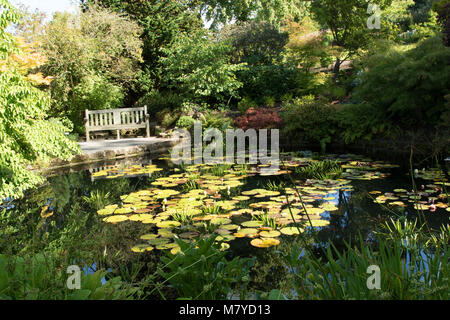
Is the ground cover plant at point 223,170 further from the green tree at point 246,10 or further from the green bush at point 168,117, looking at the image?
the green tree at point 246,10

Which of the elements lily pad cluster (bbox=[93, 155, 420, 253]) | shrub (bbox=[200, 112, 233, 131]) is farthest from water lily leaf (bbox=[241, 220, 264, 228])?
shrub (bbox=[200, 112, 233, 131])

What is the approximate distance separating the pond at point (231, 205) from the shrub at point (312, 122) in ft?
8.07

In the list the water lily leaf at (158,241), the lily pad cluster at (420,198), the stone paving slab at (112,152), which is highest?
the stone paving slab at (112,152)

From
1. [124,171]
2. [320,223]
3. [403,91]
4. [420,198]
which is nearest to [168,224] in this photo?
[320,223]

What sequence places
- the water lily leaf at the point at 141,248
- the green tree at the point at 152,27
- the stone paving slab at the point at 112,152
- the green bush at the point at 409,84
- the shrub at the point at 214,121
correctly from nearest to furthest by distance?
1. the water lily leaf at the point at 141,248
2. the green bush at the point at 409,84
3. the stone paving slab at the point at 112,152
4. the shrub at the point at 214,121
5. the green tree at the point at 152,27

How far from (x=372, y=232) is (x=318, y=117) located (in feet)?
19.2

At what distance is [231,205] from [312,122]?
539cm

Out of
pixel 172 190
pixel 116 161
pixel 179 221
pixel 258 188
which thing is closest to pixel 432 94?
pixel 258 188

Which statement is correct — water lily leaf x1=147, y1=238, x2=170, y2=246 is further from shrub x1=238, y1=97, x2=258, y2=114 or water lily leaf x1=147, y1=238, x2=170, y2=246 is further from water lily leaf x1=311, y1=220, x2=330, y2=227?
shrub x1=238, y1=97, x2=258, y2=114

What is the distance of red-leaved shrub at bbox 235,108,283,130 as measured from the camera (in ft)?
30.9

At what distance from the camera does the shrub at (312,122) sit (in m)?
8.52

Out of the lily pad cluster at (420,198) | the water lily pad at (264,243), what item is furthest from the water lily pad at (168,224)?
the lily pad cluster at (420,198)

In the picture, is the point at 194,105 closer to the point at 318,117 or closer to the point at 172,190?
the point at 318,117

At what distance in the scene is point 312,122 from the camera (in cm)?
860
